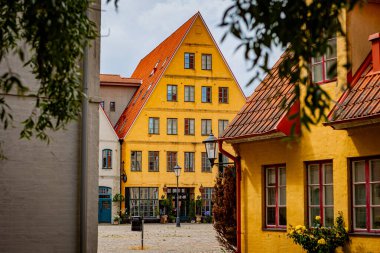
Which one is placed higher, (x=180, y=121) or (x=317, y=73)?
(x=180, y=121)

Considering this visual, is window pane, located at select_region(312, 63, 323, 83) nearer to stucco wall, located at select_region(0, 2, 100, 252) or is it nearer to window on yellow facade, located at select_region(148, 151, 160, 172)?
stucco wall, located at select_region(0, 2, 100, 252)

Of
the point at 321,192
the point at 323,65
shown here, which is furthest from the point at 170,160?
the point at 321,192

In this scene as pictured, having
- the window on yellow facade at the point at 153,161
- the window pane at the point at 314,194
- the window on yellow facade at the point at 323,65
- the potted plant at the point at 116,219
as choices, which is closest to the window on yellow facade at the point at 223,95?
the window on yellow facade at the point at 153,161

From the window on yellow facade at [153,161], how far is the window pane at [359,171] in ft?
136

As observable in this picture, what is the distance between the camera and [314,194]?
1482 centimetres

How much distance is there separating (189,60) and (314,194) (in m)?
40.6

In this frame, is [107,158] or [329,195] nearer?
[329,195]

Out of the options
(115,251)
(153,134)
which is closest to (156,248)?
(115,251)

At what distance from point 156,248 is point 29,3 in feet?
65.4

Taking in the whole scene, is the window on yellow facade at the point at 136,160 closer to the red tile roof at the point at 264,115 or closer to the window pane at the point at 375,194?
the red tile roof at the point at 264,115

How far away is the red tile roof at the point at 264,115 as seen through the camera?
49.4 feet

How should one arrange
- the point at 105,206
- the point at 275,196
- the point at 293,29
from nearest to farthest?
the point at 293,29 < the point at 275,196 < the point at 105,206

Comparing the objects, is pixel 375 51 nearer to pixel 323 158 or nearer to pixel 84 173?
pixel 323 158

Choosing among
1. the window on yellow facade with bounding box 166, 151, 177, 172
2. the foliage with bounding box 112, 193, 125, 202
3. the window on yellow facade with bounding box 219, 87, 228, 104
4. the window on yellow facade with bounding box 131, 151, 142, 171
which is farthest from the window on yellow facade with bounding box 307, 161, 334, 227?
the window on yellow facade with bounding box 219, 87, 228, 104
